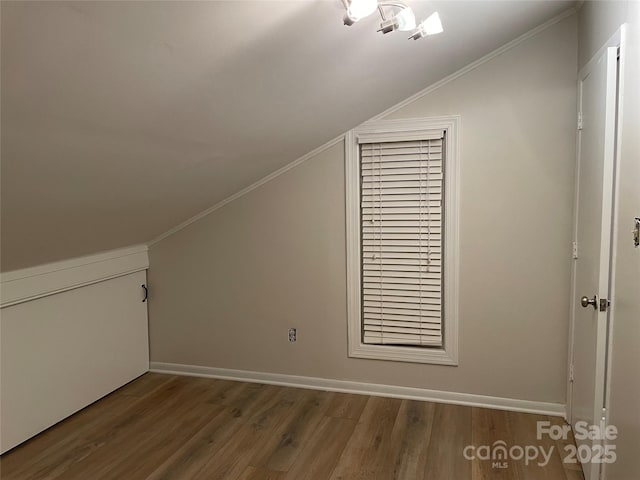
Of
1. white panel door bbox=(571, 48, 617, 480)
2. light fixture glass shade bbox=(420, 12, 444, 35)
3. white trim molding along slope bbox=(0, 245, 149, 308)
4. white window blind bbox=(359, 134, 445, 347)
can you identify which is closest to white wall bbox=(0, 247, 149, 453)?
white trim molding along slope bbox=(0, 245, 149, 308)

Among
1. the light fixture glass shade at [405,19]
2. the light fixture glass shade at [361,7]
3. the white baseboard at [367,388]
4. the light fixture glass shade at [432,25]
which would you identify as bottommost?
the white baseboard at [367,388]

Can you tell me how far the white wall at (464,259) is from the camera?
9.29ft

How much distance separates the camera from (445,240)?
3.05m

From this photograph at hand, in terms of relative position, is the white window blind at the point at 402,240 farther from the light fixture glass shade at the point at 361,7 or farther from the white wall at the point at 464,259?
the light fixture glass shade at the point at 361,7

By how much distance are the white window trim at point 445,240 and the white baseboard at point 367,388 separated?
213 mm

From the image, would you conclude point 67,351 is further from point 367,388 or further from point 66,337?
point 367,388

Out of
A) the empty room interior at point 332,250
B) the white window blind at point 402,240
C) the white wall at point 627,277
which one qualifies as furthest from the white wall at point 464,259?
the white wall at point 627,277

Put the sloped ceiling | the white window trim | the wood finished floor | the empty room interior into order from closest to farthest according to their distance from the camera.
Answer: the sloped ceiling < the empty room interior < the wood finished floor < the white window trim

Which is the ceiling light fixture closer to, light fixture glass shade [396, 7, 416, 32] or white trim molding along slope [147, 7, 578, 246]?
light fixture glass shade [396, 7, 416, 32]

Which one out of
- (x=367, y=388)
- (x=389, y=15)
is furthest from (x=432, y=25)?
(x=367, y=388)

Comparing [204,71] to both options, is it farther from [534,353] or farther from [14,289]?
[534,353]

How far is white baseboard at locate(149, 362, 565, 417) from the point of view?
300 centimetres

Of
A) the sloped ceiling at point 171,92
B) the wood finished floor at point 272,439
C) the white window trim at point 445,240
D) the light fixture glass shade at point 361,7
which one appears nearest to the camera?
the sloped ceiling at point 171,92

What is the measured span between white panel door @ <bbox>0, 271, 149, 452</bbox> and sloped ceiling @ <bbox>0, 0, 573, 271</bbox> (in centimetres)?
40
